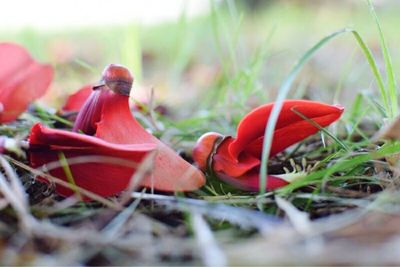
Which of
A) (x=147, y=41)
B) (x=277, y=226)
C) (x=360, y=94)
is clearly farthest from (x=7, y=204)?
(x=147, y=41)

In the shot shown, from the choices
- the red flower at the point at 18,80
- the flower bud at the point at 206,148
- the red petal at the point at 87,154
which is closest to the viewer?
the red petal at the point at 87,154

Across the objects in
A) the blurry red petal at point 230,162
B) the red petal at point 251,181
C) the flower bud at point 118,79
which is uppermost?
the flower bud at point 118,79

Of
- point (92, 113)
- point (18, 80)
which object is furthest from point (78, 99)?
point (92, 113)

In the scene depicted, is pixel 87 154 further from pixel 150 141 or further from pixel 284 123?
pixel 284 123

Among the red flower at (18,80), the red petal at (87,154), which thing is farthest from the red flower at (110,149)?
the red flower at (18,80)

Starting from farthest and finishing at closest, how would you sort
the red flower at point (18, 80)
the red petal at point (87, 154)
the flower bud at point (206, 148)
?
the red flower at point (18, 80)
the flower bud at point (206, 148)
the red petal at point (87, 154)

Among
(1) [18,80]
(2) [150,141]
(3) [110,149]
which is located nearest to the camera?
(3) [110,149]

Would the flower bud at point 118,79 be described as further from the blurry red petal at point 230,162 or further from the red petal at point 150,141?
the blurry red petal at point 230,162

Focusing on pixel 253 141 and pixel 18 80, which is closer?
pixel 253 141
